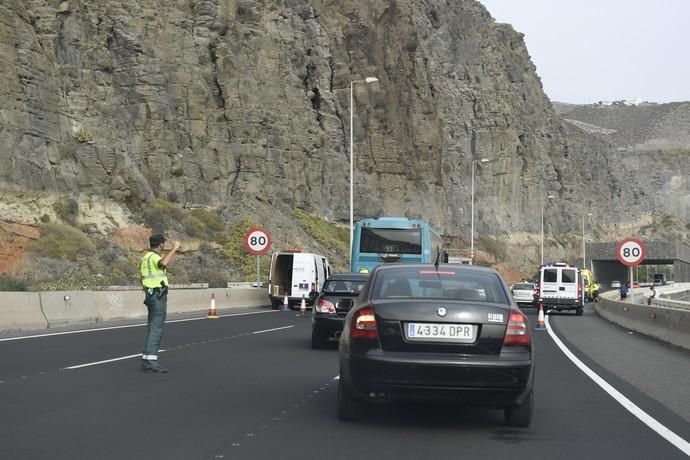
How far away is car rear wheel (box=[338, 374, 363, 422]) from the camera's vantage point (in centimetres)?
965

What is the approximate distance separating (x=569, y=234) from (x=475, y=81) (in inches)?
956

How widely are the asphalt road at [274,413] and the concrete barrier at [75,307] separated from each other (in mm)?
4724

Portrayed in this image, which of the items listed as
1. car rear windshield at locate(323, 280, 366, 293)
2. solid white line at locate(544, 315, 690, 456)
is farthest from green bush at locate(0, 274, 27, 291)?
solid white line at locate(544, 315, 690, 456)

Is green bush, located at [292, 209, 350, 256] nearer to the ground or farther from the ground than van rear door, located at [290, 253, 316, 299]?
farther from the ground

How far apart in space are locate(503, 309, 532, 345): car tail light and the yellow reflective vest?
6286mm

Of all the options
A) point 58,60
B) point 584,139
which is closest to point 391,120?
point 58,60

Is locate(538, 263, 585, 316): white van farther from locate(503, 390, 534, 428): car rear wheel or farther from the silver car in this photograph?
locate(503, 390, 534, 428): car rear wheel

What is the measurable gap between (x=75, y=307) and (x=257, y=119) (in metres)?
45.1

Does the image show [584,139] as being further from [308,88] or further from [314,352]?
[314,352]

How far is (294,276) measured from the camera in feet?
131

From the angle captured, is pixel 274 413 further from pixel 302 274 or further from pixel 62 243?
pixel 62 243

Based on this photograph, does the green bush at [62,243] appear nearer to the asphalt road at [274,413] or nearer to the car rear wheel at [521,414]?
the asphalt road at [274,413]

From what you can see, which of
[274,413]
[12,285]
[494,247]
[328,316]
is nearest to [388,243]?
[12,285]

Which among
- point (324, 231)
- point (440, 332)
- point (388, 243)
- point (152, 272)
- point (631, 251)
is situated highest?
point (324, 231)
